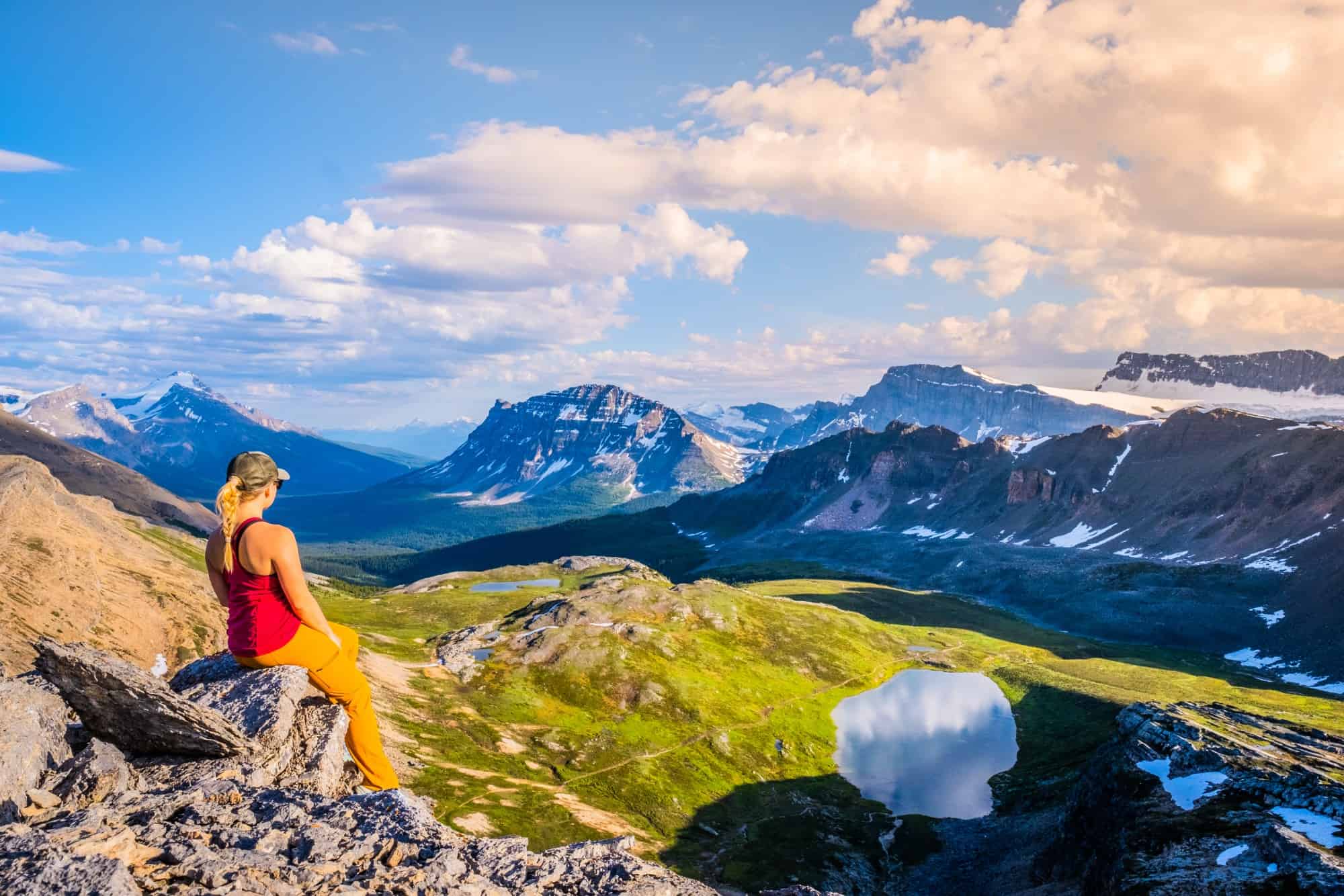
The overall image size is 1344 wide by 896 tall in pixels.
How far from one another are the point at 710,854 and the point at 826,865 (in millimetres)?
12522

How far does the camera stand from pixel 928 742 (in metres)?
132

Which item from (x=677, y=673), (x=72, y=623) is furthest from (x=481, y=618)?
→ (x=72, y=623)

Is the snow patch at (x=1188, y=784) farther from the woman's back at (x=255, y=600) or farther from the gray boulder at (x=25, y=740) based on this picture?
the gray boulder at (x=25, y=740)

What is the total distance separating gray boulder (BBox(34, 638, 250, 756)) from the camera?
1720cm

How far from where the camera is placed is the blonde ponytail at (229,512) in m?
17.5

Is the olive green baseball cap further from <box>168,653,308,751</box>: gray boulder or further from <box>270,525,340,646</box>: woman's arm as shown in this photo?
<box>168,653,308,751</box>: gray boulder

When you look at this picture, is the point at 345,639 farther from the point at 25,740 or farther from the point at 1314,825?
the point at 1314,825

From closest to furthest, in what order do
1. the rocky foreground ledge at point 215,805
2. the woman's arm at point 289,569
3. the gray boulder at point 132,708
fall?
the rocky foreground ledge at point 215,805 → the gray boulder at point 132,708 → the woman's arm at point 289,569

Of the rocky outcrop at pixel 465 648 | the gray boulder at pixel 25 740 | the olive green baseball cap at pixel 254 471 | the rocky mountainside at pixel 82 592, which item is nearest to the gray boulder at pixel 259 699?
the gray boulder at pixel 25 740

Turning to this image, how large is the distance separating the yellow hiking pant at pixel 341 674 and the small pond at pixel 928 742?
324 ft

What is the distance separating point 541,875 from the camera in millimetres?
19438

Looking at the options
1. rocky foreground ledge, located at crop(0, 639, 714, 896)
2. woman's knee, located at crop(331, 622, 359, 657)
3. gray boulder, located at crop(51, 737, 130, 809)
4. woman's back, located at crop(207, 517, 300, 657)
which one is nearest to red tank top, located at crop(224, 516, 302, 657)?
woman's back, located at crop(207, 517, 300, 657)

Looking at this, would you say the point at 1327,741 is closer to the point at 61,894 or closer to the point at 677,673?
the point at 677,673

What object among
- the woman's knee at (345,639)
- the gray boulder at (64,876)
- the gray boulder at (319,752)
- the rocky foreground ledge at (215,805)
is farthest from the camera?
the woman's knee at (345,639)
